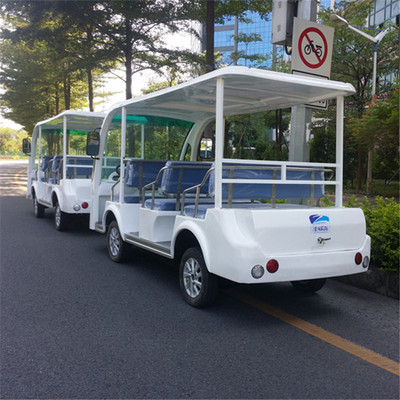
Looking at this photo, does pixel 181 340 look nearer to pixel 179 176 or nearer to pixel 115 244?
pixel 179 176

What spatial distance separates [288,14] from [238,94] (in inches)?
93.6

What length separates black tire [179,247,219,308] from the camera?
175 inches

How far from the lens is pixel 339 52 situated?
2031cm

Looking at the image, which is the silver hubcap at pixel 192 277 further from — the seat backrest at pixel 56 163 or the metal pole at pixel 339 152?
the seat backrest at pixel 56 163

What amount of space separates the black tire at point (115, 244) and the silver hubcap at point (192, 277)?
6.27 feet

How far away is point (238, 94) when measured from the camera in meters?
5.58

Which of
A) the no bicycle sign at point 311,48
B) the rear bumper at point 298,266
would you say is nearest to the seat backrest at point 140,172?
the no bicycle sign at point 311,48

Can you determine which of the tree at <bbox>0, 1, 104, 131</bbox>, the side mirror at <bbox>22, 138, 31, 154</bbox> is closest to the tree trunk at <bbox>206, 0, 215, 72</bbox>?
the side mirror at <bbox>22, 138, 31, 154</bbox>

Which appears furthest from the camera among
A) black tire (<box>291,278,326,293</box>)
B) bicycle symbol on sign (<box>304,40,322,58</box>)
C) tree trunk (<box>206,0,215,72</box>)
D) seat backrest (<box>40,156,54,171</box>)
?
tree trunk (<box>206,0,215,72</box>)

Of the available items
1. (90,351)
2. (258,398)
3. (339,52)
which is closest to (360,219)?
(258,398)

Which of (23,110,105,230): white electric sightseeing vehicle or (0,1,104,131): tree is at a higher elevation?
(0,1,104,131): tree

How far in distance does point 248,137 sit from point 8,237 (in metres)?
21.2

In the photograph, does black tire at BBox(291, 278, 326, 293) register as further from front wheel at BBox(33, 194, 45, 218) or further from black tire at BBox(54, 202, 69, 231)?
front wheel at BBox(33, 194, 45, 218)

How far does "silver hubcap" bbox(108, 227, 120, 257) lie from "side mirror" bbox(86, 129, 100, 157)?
1.35 metres
